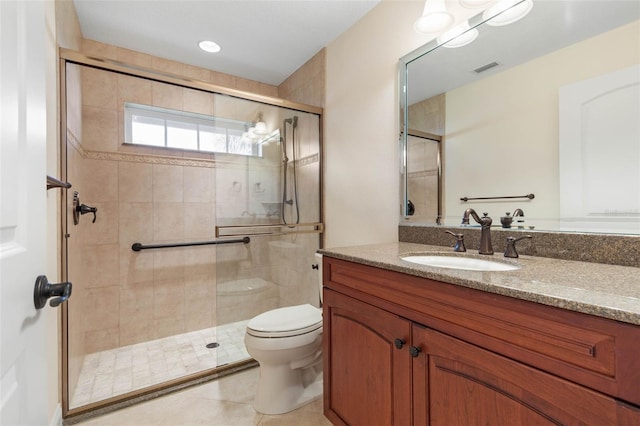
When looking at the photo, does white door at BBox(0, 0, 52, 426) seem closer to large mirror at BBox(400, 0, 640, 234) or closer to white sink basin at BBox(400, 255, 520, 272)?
white sink basin at BBox(400, 255, 520, 272)

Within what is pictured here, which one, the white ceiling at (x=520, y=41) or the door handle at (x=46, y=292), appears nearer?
the door handle at (x=46, y=292)

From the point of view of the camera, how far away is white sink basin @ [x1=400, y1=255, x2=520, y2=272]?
113 cm

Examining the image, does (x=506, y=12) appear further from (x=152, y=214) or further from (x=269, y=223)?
(x=152, y=214)

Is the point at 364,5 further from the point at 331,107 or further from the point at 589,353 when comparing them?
the point at 589,353

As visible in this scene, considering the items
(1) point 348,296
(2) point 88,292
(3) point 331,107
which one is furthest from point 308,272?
(2) point 88,292

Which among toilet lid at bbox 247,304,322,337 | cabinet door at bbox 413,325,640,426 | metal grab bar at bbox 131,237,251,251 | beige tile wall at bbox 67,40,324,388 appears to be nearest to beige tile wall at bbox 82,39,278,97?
beige tile wall at bbox 67,40,324,388

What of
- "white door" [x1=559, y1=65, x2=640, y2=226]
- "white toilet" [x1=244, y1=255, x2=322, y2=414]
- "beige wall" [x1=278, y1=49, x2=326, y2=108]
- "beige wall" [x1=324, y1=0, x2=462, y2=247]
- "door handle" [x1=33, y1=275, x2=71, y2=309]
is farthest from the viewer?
"beige wall" [x1=278, y1=49, x2=326, y2=108]

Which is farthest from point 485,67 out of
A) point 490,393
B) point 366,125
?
point 490,393

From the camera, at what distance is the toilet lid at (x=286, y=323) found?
1.55 metres

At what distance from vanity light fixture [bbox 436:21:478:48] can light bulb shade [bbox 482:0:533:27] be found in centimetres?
8

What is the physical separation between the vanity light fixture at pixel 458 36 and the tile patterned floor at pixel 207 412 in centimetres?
202

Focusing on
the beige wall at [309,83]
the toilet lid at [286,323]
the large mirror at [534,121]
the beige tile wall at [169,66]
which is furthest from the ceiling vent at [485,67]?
the beige tile wall at [169,66]

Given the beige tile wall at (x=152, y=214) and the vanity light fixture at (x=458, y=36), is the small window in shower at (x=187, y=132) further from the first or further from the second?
the vanity light fixture at (x=458, y=36)

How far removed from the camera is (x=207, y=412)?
1.58 meters
